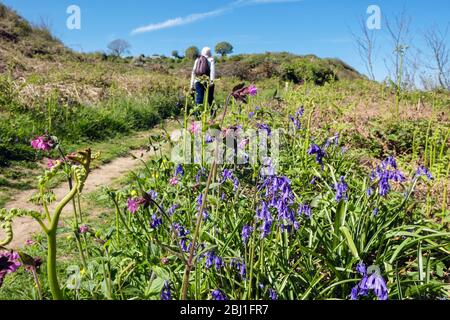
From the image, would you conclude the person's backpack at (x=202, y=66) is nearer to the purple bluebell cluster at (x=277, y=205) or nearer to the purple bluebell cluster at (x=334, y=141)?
the purple bluebell cluster at (x=334, y=141)

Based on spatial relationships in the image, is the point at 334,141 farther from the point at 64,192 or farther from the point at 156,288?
the point at 156,288

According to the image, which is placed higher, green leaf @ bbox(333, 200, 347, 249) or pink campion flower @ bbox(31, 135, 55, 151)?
A: pink campion flower @ bbox(31, 135, 55, 151)

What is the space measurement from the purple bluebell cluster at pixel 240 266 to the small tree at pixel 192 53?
40.5m

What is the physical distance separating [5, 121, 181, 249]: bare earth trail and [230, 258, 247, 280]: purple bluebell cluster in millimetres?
1209

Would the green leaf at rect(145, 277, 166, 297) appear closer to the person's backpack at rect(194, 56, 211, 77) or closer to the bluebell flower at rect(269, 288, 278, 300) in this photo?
the bluebell flower at rect(269, 288, 278, 300)

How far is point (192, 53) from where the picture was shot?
4378 cm

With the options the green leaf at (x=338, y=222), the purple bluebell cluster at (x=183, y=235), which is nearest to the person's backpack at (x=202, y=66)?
the purple bluebell cluster at (x=183, y=235)

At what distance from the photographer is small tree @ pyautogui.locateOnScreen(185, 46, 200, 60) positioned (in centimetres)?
4192

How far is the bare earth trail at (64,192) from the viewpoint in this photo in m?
3.70

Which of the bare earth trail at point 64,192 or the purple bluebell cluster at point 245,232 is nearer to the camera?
the purple bluebell cluster at point 245,232

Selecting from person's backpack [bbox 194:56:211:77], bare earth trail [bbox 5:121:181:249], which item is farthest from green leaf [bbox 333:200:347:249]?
person's backpack [bbox 194:56:211:77]

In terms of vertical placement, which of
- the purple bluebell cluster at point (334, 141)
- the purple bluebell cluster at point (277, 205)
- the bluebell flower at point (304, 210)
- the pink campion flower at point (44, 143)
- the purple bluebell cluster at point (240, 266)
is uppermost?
the purple bluebell cluster at point (334, 141)

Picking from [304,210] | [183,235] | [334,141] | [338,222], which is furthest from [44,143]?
[334,141]

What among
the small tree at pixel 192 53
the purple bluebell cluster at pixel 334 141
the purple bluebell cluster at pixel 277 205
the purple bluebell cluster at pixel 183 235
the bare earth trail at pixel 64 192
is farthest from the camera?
the small tree at pixel 192 53
